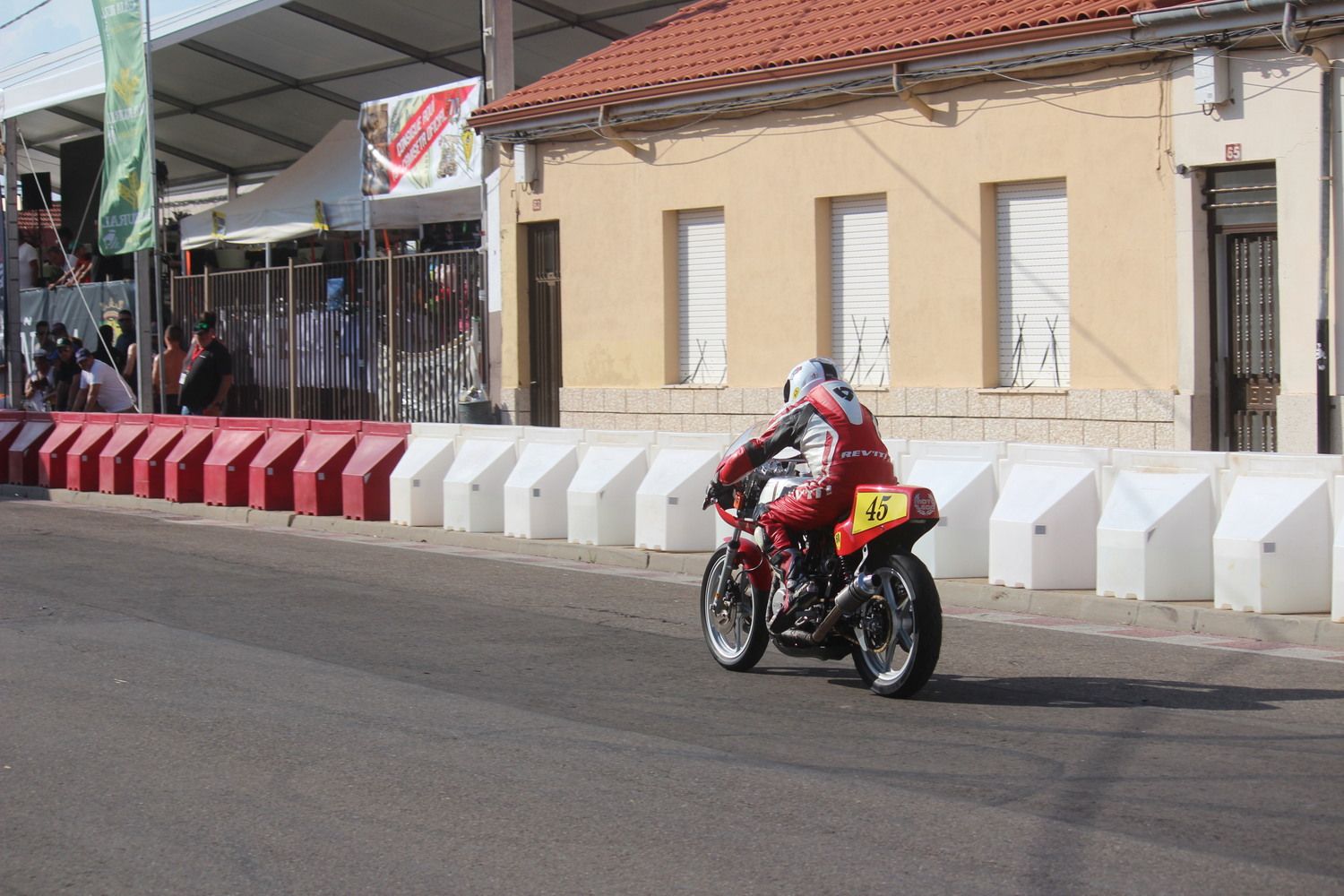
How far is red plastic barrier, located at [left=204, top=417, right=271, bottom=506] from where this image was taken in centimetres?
1811

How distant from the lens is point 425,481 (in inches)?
622

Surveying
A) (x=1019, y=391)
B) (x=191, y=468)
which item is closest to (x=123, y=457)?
(x=191, y=468)

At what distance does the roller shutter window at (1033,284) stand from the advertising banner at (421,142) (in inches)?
327

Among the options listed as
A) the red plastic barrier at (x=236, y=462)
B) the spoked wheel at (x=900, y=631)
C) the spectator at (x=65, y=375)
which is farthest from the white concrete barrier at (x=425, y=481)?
the spectator at (x=65, y=375)

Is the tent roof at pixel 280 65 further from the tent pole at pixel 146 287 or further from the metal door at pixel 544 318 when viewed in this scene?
the metal door at pixel 544 318

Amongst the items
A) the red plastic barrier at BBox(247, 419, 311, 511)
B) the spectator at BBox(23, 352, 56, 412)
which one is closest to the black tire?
the red plastic barrier at BBox(247, 419, 311, 511)

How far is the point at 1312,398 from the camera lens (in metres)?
13.9

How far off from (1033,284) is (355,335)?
10877mm

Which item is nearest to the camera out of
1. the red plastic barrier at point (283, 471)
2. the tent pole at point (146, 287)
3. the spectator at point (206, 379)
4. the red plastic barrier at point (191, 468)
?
the red plastic barrier at point (283, 471)

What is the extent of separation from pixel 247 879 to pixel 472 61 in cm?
2259

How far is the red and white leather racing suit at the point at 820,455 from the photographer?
8141mm

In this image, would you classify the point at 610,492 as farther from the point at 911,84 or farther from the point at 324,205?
the point at 324,205

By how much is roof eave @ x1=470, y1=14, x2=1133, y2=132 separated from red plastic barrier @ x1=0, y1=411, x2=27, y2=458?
769cm

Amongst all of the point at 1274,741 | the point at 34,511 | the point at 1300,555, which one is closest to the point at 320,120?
the point at 34,511
